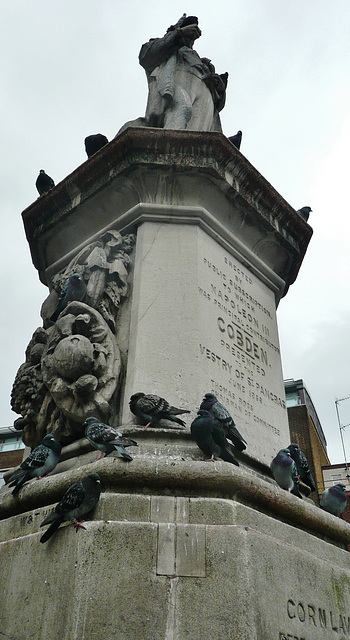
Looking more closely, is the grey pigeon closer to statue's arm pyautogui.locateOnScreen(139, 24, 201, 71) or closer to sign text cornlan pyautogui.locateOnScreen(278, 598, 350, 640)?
sign text cornlan pyautogui.locateOnScreen(278, 598, 350, 640)

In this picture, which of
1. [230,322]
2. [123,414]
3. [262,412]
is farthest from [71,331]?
[262,412]

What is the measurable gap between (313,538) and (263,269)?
321 cm

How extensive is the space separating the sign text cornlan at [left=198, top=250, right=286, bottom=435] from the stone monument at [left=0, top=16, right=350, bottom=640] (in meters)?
0.02

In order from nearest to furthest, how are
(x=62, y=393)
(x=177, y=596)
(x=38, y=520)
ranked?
1. (x=177, y=596)
2. (x=38, y=520)
3. (x=62, y=393)

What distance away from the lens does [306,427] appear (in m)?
27.6

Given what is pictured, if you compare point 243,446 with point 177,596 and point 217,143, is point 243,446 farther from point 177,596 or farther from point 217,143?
point 217,143

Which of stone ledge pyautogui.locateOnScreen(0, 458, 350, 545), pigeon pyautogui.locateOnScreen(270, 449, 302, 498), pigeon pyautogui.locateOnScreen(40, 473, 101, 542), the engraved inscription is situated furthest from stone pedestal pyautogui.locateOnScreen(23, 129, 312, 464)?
the engraved inscription

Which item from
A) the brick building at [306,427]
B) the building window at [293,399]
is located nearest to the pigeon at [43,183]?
the brick building at [306,427]

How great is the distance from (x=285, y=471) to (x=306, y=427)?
23.8 m

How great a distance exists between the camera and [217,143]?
5.92 m

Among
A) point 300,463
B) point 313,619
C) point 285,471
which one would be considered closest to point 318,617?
point 313,619

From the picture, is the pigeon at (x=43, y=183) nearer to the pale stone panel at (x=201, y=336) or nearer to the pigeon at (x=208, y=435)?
the pale stone panel at (x=201, y=336)

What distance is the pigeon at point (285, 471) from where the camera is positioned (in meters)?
4.76

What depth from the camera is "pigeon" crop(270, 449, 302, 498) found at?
4758mm
